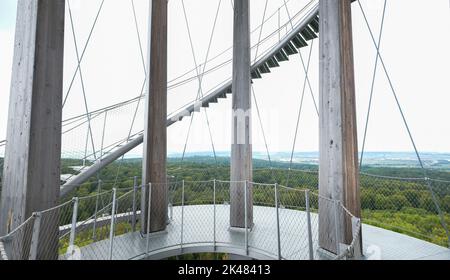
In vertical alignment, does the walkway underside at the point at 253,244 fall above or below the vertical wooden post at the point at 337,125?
below

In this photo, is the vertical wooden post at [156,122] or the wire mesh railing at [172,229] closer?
the wire mesh railing at [172,229]

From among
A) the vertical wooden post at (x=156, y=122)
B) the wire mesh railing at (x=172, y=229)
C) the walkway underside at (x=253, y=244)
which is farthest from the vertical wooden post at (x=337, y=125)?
the vertical wooden post at (x=156, y=122)

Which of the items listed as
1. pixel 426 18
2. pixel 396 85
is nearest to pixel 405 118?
pixel 396 85

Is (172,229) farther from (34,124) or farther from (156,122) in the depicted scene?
(34,124)

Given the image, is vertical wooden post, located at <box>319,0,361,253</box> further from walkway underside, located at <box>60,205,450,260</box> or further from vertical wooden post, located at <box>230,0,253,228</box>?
vertical wooden post, located at <box>230,0,253,228</box>

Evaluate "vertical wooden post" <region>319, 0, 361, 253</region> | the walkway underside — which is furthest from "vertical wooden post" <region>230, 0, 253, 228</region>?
"vertical wooden post" <region>319, 0, 361, 253</region>

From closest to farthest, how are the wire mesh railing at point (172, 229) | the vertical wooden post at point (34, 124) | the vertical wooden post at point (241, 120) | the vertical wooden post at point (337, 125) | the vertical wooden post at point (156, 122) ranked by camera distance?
1. the vertical wooden post at point (34, 124)
2. the wire mesh railing at point (172, 229)
3. the vertical wooden post at point (337, 125)
4. the vertical wooden post at point (156, 122)
5. the vertical wooden post at point (241, 120)

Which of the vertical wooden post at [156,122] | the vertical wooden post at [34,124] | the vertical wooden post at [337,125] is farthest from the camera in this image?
the vertical wooden post at [156,122]

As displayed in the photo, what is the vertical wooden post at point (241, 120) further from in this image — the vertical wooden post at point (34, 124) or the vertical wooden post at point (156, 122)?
the vertical wooden post at point (34, 124)
